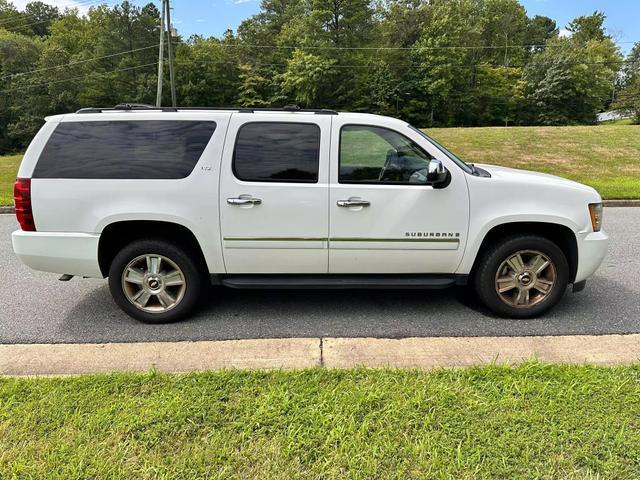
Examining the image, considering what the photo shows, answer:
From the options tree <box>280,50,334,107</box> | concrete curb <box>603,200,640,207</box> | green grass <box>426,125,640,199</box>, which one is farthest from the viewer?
tree <box>280,50,334,107</box>

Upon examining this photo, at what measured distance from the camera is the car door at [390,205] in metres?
3.81

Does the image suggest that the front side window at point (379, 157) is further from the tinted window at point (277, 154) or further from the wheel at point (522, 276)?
the wheel at point (522, 276)

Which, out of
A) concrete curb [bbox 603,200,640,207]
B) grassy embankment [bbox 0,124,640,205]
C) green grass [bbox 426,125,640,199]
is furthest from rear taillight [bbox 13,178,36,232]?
green grass [bbox 426,125,640,199]

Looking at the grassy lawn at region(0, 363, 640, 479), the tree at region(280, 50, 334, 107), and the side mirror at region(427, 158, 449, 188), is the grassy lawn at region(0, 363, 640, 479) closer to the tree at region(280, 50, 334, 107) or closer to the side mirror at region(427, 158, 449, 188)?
the side mirror at region(427, 158, 449, 188)

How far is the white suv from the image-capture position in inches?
149

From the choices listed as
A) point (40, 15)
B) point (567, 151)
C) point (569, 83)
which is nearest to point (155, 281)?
point (567, 151)

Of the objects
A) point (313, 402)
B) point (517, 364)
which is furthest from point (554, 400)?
point (313, 402)

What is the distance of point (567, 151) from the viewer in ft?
62.1

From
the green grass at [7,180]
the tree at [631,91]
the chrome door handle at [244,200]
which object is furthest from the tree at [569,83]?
the chrome door handle at [244,200]

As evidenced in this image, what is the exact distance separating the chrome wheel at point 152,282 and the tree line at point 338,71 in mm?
47675

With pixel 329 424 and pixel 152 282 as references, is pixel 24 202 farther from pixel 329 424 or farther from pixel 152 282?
pixel 329 424

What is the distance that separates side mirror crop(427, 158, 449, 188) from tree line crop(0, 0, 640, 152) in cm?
4767

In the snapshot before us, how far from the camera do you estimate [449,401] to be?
2.68 meters

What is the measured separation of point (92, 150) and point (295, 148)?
172cm
